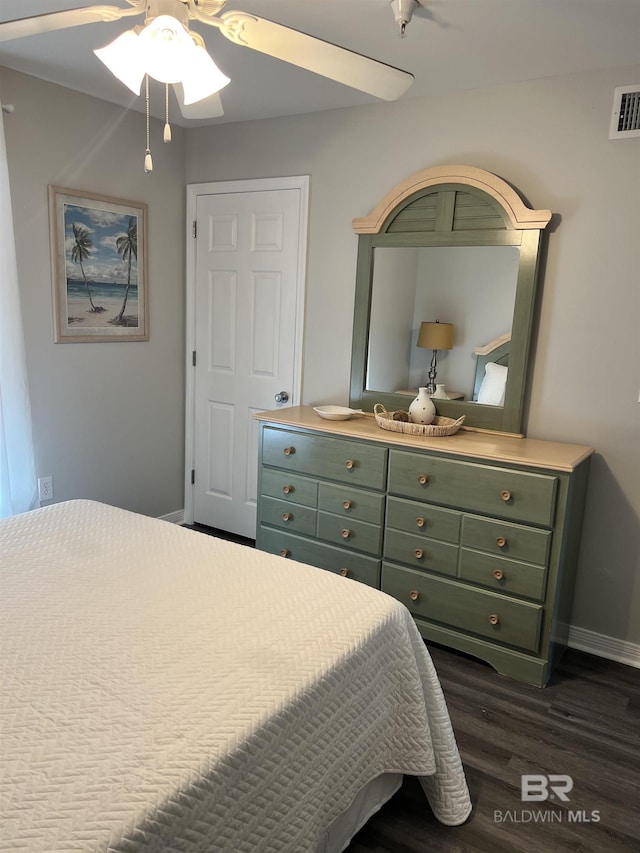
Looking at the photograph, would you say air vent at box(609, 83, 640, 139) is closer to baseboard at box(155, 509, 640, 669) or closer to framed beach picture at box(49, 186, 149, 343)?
baseboard at box(155, 509, 640, 669)

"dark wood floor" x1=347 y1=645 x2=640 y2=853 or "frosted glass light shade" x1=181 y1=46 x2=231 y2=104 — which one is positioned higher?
"frosted glass light shade" x1=181 y1=46 x2=231 y2=104

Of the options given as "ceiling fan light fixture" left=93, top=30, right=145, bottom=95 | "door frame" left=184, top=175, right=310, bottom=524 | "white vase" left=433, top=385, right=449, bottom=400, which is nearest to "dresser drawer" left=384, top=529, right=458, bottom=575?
"white vase" left=433, top=385, right=449, bottom=400

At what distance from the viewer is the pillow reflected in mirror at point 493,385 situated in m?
2.84

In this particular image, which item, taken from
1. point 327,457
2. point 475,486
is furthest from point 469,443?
point 327,457

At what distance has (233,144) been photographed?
11.7 feet

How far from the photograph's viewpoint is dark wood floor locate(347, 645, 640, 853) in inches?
70.2

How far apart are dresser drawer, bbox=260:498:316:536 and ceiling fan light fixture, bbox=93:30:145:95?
6.55 feet

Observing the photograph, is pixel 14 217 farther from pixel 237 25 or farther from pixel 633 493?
pixel 633 493

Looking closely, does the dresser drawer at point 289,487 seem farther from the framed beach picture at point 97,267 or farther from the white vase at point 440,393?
the framed beach picture at point 97,267

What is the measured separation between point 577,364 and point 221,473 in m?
2.22

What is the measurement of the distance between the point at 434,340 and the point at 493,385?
0.36 m

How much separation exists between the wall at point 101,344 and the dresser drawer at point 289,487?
104 cm

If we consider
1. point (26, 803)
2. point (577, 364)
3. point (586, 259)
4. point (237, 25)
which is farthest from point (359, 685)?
point (586, 259)

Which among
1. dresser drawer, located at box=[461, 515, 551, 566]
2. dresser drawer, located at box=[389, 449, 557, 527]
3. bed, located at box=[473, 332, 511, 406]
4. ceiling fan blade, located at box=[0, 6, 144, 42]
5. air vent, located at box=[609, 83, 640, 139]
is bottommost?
dresser drawer, located at box=[461, 515, 551, 566]
